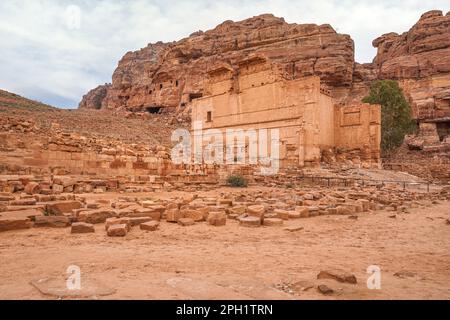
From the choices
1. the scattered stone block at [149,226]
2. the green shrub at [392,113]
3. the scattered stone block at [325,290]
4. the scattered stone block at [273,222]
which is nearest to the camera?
the scattered stone block at [325,290]

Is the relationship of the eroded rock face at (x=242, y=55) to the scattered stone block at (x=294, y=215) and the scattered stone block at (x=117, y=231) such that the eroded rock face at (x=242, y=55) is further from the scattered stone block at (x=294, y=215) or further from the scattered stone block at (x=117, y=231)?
the scattered stone block at (x=117, y=231)

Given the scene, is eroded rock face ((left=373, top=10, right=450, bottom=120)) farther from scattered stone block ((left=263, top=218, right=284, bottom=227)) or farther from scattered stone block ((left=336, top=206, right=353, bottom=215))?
scattered stone block ((left=263, top=218, right=284, bottom=227))

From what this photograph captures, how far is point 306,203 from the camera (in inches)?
385

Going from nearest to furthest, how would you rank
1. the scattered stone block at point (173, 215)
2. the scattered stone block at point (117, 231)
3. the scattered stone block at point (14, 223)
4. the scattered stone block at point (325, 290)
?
the scattered stone block at point (325, 290)
the scattered stone block at point (117, 231)
the scattered stone block at point (14, 223)
the scattered stone block at point (173, 215)

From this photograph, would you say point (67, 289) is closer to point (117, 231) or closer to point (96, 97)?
point (117, 231)

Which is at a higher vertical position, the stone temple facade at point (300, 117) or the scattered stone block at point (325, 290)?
the stone temple facade at point (300, 117)

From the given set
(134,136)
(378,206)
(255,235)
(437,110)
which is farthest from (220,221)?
(437,110)

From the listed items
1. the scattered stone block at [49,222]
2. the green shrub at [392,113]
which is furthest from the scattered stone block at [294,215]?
the green shrub at [392,113]

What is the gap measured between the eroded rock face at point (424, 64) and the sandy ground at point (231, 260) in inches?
1531

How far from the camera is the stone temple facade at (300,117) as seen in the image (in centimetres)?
2250

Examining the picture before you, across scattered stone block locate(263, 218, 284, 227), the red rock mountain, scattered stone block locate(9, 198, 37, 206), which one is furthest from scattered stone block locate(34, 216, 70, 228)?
the red rock mountain

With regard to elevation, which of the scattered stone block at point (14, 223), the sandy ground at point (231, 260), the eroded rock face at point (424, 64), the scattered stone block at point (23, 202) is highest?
the eroded rock face at point (424, 64)

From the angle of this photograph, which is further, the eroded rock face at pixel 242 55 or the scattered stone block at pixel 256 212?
the eroded rock face at pixel 242 55
